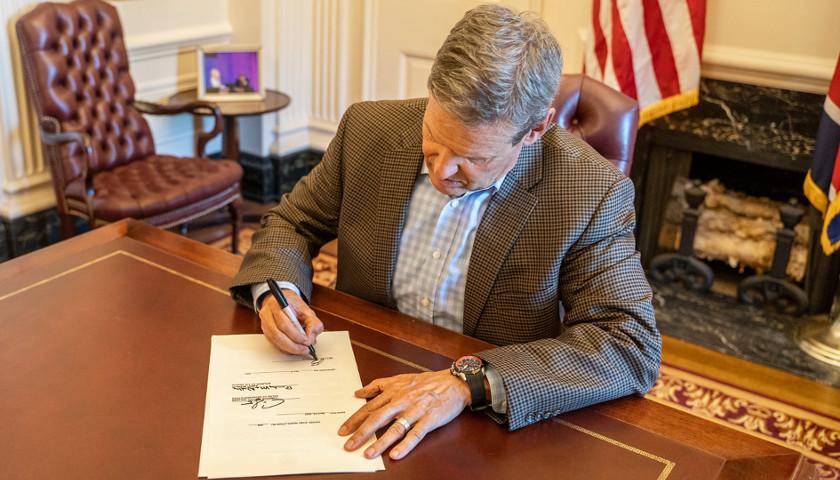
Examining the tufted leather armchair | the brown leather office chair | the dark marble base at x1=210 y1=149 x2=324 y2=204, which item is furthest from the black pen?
the dark marble base at x1=210 y1=149 x2=324 y2=204

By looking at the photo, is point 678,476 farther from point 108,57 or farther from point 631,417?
point 108,57

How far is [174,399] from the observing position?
1439 millimetres

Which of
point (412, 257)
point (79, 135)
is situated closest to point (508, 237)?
point (412, 257)

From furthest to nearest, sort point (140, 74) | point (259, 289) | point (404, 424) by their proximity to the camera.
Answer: point (140, 74), point (259, 289), point (404, 424)

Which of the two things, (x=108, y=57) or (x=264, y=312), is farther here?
(x=108, y=57)

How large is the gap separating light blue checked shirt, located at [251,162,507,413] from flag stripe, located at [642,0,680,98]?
2109mm

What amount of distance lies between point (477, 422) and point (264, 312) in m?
0.48

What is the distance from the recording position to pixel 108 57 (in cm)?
371

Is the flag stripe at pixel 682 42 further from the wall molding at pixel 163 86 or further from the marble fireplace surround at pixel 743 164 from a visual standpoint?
the wall molding at pixel 163 86

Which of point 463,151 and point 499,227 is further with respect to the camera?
point 499,227

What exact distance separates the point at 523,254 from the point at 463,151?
0.27 meters

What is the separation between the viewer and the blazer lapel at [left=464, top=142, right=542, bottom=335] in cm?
174
